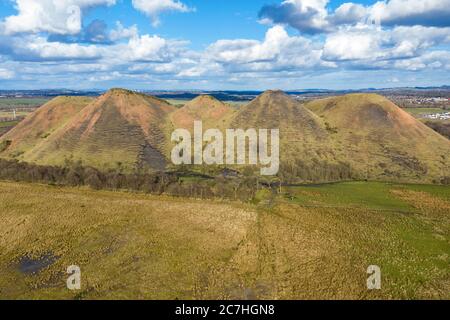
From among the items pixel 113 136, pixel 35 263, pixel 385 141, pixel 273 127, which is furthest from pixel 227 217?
pixel 385 141

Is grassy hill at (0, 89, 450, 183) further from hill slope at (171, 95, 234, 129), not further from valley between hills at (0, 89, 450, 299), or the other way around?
valley between hills at (0, 89, 450, 299)

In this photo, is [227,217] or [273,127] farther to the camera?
[273,127]

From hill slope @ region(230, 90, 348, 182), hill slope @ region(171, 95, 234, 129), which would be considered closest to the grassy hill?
hill slope @ region(230, 90, 348, 182)

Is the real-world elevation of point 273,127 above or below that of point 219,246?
above

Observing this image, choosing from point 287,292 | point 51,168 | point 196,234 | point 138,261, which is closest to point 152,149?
point 51,168

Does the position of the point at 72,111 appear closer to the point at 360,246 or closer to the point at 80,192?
the point at 80,192

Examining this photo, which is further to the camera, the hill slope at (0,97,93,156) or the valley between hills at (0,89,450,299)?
the hill slope at (0,97,93,156)

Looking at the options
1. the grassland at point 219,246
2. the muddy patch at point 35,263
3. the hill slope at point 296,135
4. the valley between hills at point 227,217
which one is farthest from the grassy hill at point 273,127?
the muddy patch at point 35,263

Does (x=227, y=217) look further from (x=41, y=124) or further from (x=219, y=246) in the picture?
(x=41, y=124)
